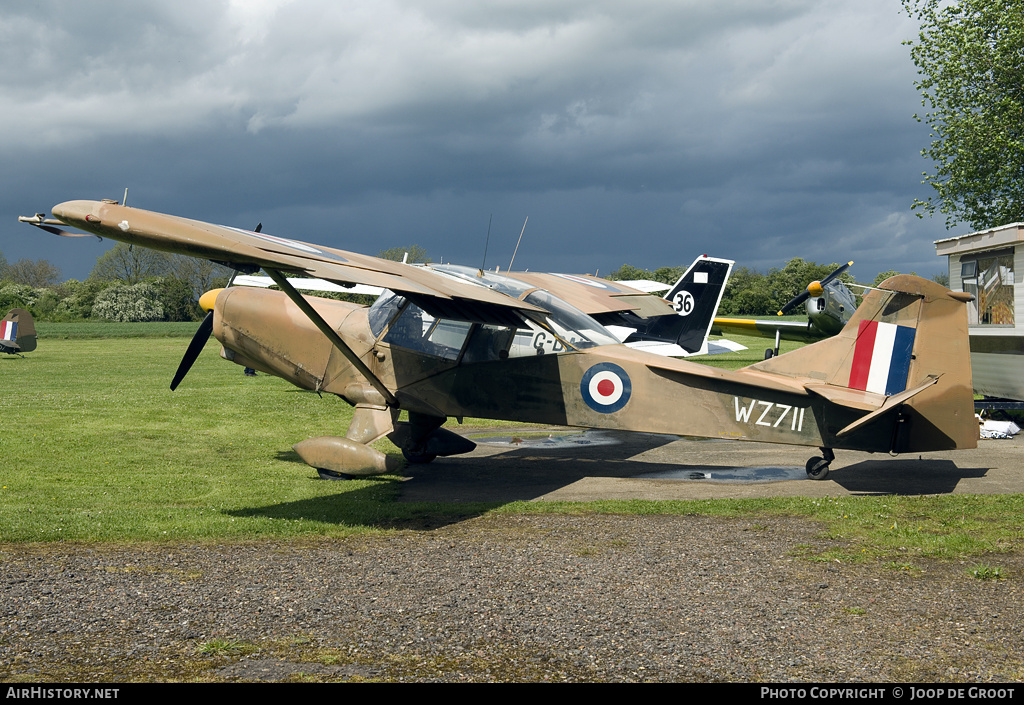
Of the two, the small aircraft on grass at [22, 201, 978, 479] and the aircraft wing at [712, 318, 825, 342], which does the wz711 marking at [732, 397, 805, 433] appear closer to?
the small aircraft on grass at [22, 201, 978, 479]

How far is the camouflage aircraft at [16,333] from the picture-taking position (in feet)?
111

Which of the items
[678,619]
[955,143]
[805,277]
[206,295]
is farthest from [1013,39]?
[805,277]

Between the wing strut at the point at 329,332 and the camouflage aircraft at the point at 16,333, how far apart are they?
3114 cm

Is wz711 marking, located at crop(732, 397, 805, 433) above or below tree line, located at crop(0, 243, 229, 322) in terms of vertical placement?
below

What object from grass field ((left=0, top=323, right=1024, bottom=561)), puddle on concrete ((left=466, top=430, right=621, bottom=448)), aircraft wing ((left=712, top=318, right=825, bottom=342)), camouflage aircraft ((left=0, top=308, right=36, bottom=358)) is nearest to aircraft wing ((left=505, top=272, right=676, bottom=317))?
puddle on concrete ((left=466, top=430, right=621, bottom=448))

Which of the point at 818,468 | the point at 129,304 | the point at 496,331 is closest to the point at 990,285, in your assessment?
the point at 818,468

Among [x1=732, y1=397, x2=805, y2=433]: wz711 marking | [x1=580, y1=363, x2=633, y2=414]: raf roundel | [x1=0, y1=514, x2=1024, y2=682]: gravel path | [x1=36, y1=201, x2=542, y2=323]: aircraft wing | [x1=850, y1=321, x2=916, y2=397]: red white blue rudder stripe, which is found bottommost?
[x1=0, y1=514, x2=1024, y2=682]: gravel path

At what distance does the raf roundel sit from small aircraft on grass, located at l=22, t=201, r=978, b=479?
1 cm

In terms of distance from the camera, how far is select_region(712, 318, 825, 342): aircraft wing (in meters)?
26.5

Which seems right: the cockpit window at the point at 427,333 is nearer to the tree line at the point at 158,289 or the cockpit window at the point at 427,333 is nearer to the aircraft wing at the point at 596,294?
the aircraft wing at the point at 596,294

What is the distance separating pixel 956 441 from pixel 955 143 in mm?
25531

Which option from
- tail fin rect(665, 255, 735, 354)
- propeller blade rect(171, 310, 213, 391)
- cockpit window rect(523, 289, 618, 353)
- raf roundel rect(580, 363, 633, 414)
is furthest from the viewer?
tail fin rect(665, 255, 735, 354)

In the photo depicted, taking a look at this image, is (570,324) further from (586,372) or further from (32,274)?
(32,274)

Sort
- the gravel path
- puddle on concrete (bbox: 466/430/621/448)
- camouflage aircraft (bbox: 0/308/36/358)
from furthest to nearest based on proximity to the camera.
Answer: camouflage aircraft (bbox: 0/308/36/358), puddle on concrete (bbox: 466/430/621/448), the gravel path
